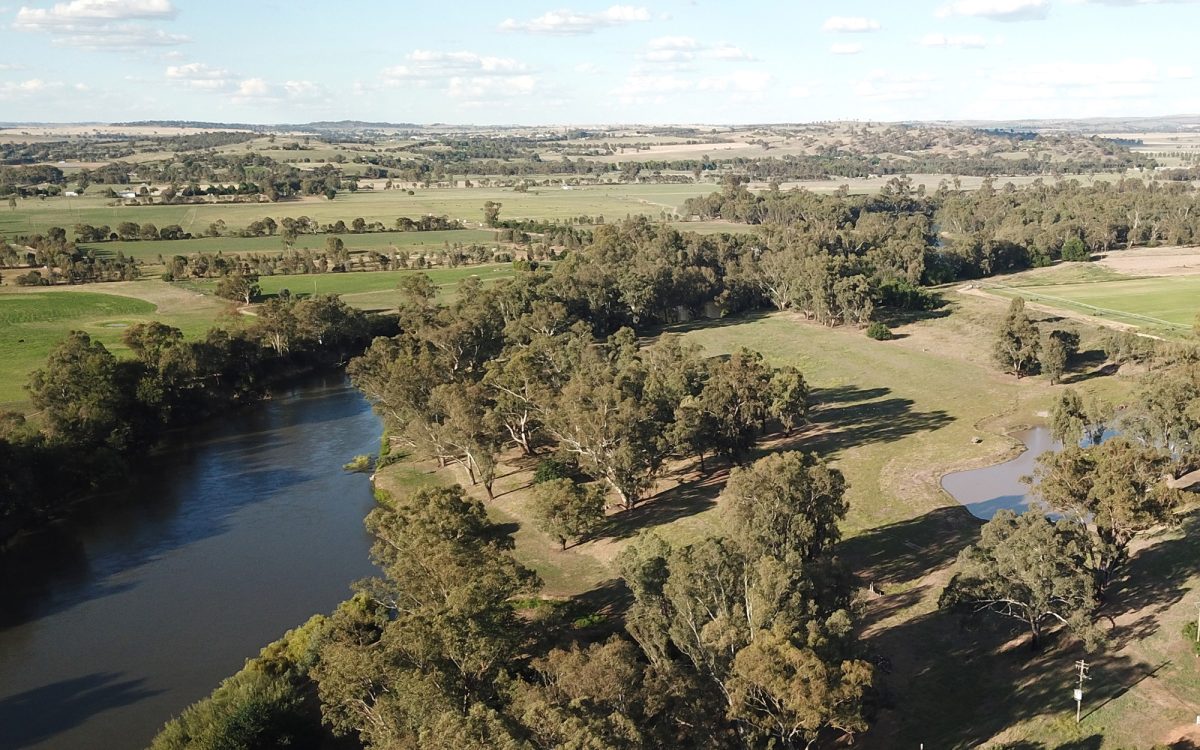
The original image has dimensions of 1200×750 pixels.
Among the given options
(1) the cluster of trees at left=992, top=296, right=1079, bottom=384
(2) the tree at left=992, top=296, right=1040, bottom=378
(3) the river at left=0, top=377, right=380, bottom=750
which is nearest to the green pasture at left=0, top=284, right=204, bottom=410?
(3) the river at left=0, top=377, right=380, bottom=750

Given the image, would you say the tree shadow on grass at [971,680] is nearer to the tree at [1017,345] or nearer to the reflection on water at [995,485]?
the reflection on water at [995,485]

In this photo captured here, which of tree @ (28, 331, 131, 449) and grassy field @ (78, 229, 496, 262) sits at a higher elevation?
grassy field @ (78, 229, 496, 262)

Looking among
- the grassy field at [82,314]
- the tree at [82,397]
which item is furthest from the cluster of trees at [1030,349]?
the grassy field at [82,314]

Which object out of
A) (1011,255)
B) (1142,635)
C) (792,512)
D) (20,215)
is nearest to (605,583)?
(792,512)

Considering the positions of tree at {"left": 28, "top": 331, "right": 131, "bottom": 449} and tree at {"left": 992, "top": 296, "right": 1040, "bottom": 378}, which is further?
tree at {"left": 992, "top": 296, "right": 1040, "bottom": 378}

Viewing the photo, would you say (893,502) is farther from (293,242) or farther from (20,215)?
(20,215)

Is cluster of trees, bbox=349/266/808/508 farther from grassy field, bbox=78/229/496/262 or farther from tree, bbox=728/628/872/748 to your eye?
grassy field, bbox=78/229/496/262
